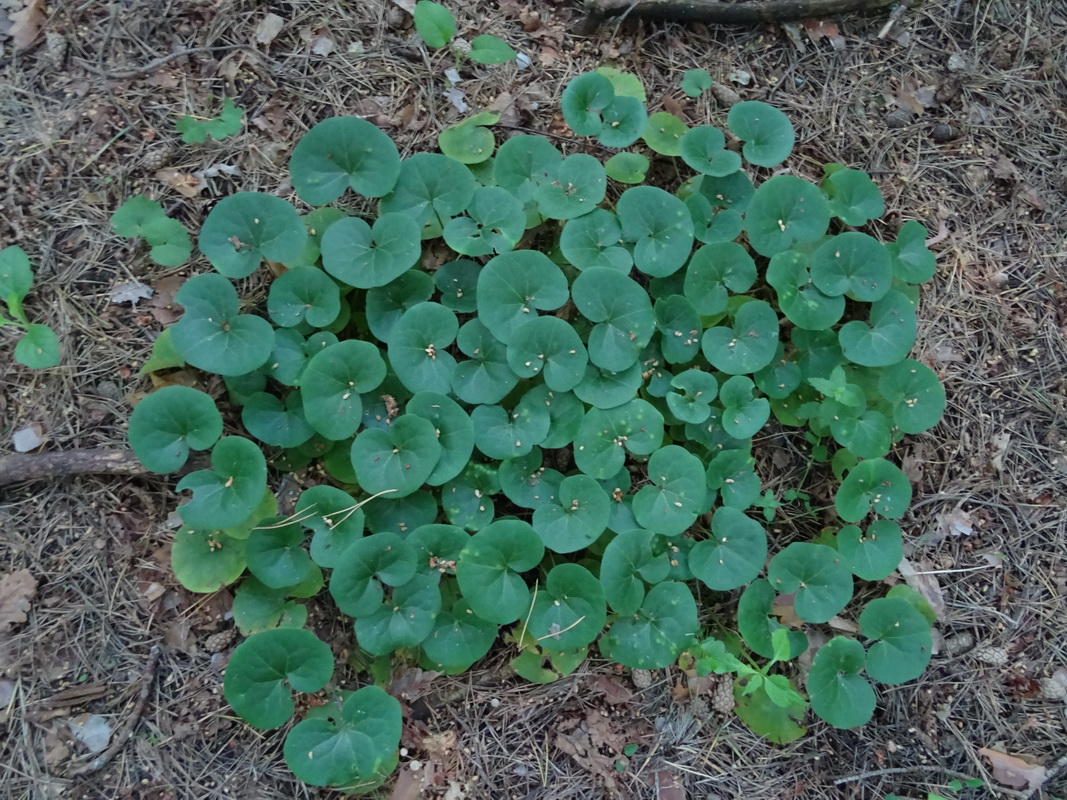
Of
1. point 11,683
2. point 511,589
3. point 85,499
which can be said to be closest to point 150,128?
point 85,499

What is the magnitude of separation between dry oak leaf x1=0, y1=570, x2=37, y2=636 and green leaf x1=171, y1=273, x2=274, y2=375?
84 cm

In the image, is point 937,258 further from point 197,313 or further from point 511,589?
point 197,313

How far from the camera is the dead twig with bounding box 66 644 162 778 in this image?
196 centimetres

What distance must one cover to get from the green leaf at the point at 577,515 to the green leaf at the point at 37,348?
162cm

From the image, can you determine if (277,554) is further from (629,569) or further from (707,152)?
(707,152)

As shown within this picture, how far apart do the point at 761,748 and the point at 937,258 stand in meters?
2.06

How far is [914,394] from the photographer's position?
94.3 inches

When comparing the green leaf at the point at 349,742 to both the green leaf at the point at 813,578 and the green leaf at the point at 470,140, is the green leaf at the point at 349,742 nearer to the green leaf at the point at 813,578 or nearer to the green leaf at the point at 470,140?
the green leaf at the point at 813,578

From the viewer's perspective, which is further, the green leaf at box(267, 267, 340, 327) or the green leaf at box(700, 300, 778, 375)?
the green leaf at box(700, 300, 778, 375)

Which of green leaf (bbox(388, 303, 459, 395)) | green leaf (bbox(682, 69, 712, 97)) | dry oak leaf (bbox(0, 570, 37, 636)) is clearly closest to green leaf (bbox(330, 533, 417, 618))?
green leaf (bbox(388, 303, 459, 395))

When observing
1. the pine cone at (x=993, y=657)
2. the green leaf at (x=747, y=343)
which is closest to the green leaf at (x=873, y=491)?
the green leaf at (x=747, y=343)

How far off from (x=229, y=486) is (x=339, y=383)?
0.47m

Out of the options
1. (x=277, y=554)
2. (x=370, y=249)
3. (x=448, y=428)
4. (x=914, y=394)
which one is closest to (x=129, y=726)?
(x=277, y=554)

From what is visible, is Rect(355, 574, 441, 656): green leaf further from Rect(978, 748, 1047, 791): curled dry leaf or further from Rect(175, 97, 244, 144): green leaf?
Rect(978, 748, 1047, 791): curled dry leaf
